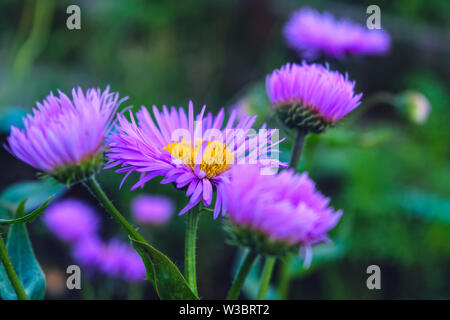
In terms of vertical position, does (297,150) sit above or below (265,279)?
above

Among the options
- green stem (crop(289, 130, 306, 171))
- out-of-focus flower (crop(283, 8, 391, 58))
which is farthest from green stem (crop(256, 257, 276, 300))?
out-of-focus flower (crop(283, 8, 391, 58))

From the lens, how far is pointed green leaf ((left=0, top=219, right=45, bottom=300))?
0.42m

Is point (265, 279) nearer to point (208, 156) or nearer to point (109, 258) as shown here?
point (208, 156)

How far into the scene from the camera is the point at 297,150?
504mm

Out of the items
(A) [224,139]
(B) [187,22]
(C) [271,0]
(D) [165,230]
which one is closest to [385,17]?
(C) [271,0]

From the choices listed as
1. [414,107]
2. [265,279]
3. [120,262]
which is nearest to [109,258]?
[120,262]

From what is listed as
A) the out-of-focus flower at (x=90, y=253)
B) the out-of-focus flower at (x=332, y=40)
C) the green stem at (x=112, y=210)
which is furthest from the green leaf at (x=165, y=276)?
the out-of-focus flower at (x=90, y=253)

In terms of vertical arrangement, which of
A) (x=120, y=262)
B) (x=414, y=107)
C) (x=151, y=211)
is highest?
(x=414, y=107)

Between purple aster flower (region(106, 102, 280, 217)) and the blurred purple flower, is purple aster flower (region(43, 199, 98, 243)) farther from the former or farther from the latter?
purple aster flower (region(106, 102, 280, 217))

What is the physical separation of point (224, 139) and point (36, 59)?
240cm

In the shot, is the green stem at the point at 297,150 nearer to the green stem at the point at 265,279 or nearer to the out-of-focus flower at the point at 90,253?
the green stem at the point at 265,279

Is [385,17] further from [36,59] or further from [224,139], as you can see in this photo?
[224,139]

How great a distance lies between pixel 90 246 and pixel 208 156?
80 centimetres

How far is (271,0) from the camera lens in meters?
2.46
